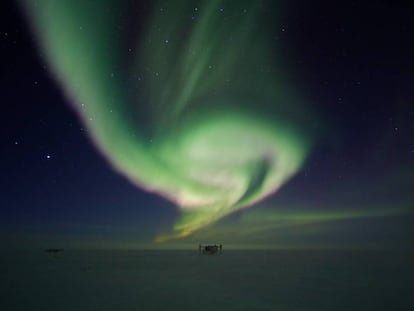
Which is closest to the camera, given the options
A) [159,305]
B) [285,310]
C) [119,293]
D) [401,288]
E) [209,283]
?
[285,310]

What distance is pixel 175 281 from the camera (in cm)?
3133

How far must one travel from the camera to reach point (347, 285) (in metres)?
29.0

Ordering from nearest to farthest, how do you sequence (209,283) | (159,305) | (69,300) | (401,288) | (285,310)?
(285,310)
(159,305)
(69,300)
(401,288)
(209,283)

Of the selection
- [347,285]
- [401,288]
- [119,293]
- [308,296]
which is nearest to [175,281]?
[119,293]

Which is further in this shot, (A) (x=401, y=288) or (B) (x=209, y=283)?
(B) (x=209, y=283)

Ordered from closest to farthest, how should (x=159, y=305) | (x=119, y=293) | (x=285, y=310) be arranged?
(x=285, y=310), (x=159, y=305), (x=119, y=293)

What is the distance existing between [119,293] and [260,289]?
1080cm

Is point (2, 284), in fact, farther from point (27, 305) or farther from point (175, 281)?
point (175, 281)

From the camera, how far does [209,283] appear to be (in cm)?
2973

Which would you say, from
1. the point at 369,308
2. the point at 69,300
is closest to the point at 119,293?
the point at 69,300

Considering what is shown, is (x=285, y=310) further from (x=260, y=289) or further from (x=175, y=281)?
(x=175, y=281)

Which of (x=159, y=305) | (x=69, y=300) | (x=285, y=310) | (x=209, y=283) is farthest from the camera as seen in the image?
(x=209, y=283)

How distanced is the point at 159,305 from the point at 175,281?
10.8 meters

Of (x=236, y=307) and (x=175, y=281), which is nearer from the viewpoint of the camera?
(x=236, y=307)
